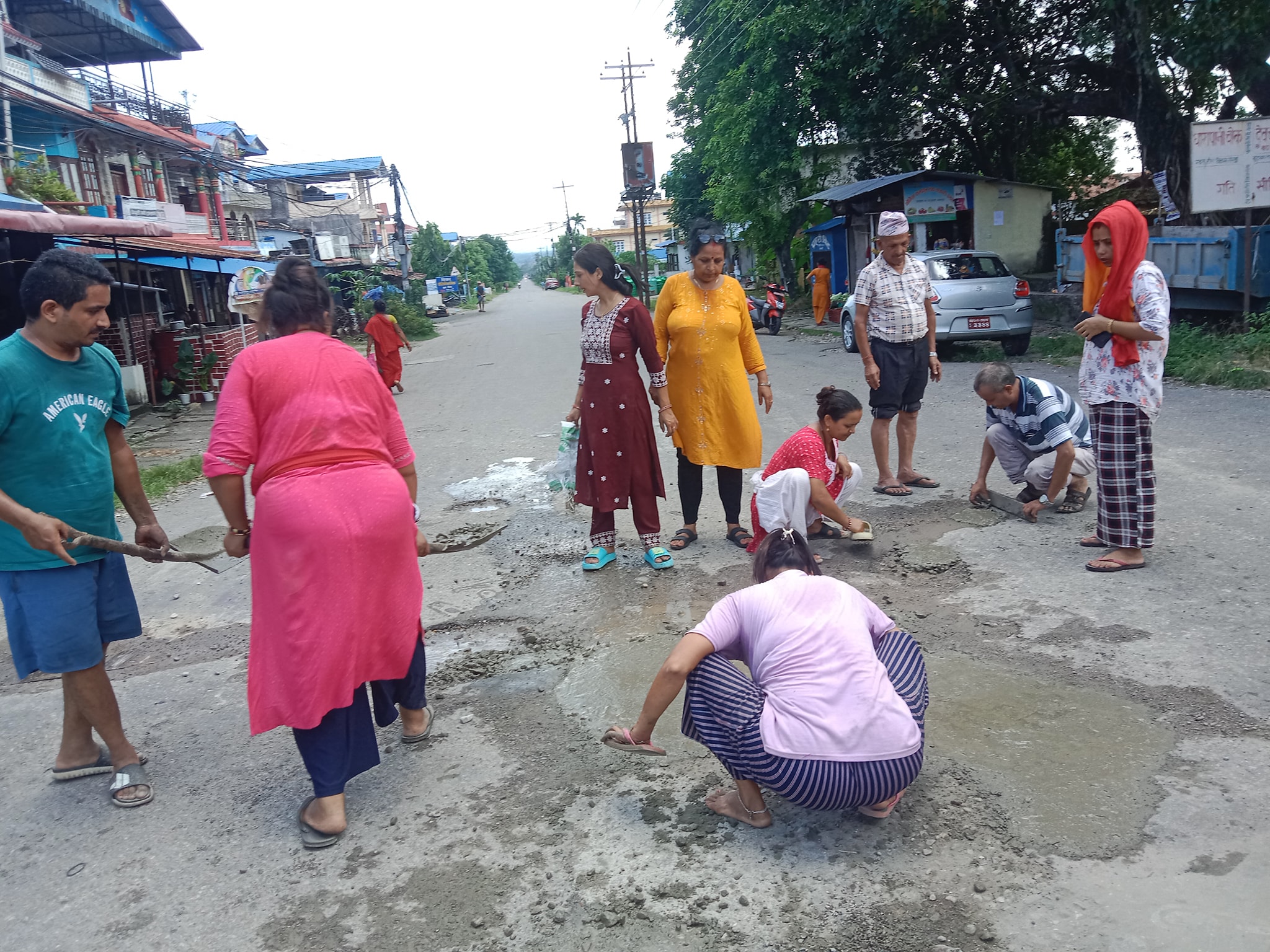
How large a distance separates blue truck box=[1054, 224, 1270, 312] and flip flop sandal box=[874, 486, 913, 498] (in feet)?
21.9

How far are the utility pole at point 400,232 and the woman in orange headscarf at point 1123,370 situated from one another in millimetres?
38718

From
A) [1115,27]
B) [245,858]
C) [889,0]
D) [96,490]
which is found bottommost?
[245,858]

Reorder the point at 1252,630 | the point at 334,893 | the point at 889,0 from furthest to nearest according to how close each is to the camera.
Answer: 1. the point at 889,0
2. the point at 1252,630
3. the point at 334,893

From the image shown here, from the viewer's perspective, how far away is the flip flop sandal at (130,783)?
2988mm

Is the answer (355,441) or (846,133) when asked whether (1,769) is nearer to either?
(355,441)

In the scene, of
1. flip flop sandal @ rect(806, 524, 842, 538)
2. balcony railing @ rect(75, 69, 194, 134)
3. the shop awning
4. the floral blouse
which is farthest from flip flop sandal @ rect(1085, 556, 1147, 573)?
balcony railing @ rect(75, 69, 194, 134)

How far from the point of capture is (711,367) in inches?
191

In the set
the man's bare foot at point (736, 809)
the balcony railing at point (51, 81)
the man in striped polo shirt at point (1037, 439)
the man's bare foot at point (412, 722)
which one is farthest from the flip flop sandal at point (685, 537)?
the balcony railing at point (51, 81)

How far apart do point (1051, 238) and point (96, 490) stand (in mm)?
21676

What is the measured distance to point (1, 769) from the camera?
329 cm

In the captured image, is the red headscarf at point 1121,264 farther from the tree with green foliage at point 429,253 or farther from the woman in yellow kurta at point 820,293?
the tree with green foliage at point 429,253

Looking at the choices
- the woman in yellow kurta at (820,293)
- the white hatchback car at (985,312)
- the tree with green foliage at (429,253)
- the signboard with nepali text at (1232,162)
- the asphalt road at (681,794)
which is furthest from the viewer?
the tree with green foliage at (429,253)

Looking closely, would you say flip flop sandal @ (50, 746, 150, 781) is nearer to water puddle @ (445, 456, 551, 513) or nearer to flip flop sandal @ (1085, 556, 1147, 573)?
water puddle @ (445, 456, 551, 513)

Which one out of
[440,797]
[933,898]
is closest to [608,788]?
[440,797]
